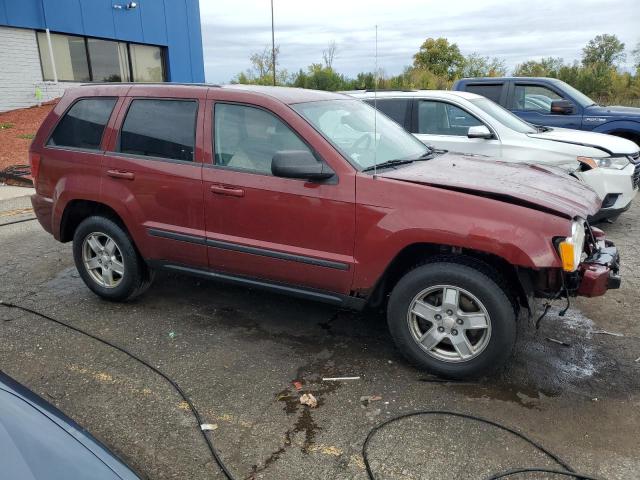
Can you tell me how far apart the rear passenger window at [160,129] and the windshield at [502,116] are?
4.34m

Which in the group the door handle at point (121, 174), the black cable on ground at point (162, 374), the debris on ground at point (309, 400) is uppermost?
the door handle at point (121, 174)

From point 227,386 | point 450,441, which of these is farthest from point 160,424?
point 450,441

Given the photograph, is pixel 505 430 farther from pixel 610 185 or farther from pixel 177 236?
pixel 610 185

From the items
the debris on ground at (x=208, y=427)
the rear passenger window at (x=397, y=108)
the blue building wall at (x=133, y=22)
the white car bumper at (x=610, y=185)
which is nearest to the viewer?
the debris on ground at (x=208, y=427)

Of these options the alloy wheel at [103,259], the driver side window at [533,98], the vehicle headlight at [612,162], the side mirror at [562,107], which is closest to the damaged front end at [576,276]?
the alloy wheel at [103,259]

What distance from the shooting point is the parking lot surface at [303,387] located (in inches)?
108

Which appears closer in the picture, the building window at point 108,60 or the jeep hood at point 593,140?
the jeep hood at point 593,140

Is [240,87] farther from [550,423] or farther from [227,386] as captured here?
[550,423]

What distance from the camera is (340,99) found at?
4477 mm

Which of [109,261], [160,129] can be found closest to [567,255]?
[160,129]

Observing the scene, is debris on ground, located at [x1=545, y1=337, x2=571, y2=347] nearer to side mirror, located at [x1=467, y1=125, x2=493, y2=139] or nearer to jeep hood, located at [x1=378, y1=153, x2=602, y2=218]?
jeep hood, located at [x1=378, y1=153, x2=602, y2=218]

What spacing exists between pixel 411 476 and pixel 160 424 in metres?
1.42

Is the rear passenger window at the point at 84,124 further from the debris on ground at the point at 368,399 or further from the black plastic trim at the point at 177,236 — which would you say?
the debris on ground at the point at 368,399

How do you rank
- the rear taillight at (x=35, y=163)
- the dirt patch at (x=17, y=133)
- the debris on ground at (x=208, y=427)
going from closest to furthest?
the debris on ground at (x=208, y=427) < the rear taillight at (x=35, y=163) < the dirt patch at (x=17, y=133)
